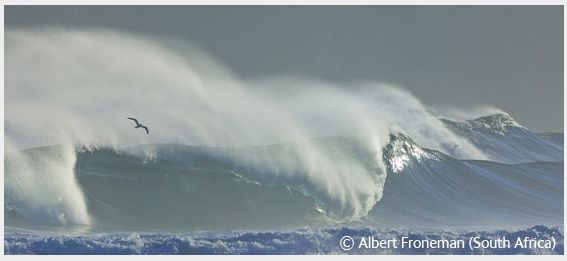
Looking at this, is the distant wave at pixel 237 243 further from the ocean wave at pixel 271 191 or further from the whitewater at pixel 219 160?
the ocean wave at pixel 271 191

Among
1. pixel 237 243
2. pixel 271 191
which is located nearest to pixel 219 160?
pixel 271 191

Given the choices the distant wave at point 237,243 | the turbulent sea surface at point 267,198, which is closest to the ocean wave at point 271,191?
the turbulent sea surface at point 267,198

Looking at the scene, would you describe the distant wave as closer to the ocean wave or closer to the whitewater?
the whitewater

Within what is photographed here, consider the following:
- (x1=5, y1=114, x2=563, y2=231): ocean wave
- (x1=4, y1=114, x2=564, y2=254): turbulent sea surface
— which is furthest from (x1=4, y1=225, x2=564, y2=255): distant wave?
(x1=5, y1=114, x2=563, y2=231): ocean wave

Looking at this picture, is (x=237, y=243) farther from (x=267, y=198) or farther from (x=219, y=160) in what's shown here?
(x=219, y=160)

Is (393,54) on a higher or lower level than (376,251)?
higher

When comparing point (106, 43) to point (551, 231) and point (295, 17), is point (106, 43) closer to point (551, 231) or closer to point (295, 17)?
point (295, 17)
